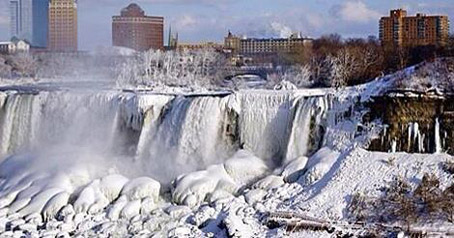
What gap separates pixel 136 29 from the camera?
311 feet

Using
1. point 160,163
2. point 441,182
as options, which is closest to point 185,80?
point 160,163

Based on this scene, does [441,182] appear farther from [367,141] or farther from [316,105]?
[316,105]

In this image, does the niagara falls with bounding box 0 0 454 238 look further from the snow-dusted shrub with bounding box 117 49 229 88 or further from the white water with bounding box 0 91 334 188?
the snow-dusted shrub with bounding box 117 49 229 88

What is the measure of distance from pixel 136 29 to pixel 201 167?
7242cm

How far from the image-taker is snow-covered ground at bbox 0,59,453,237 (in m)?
19.9

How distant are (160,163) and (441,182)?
28.7 ft

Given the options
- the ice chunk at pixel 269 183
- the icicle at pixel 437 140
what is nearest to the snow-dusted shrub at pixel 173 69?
the ice chunk at pixel 269 183

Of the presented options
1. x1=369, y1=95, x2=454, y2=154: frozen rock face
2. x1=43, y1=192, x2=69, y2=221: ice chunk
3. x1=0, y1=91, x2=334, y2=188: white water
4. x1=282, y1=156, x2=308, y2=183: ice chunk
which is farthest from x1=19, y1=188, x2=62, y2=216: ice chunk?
x1=369, y1=95, x2=454, y2=154: frozen rock face

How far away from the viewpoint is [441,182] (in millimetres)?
19766

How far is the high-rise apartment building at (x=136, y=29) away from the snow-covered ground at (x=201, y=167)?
64.2 m

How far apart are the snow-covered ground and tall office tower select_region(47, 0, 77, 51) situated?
3142 inches

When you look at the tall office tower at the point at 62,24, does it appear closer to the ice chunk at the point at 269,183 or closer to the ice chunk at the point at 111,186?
the ice chunk at the point at 111,186

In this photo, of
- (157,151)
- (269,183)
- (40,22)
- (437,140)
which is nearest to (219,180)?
(269,183)

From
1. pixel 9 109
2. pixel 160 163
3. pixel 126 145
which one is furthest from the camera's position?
pixel 9 109
